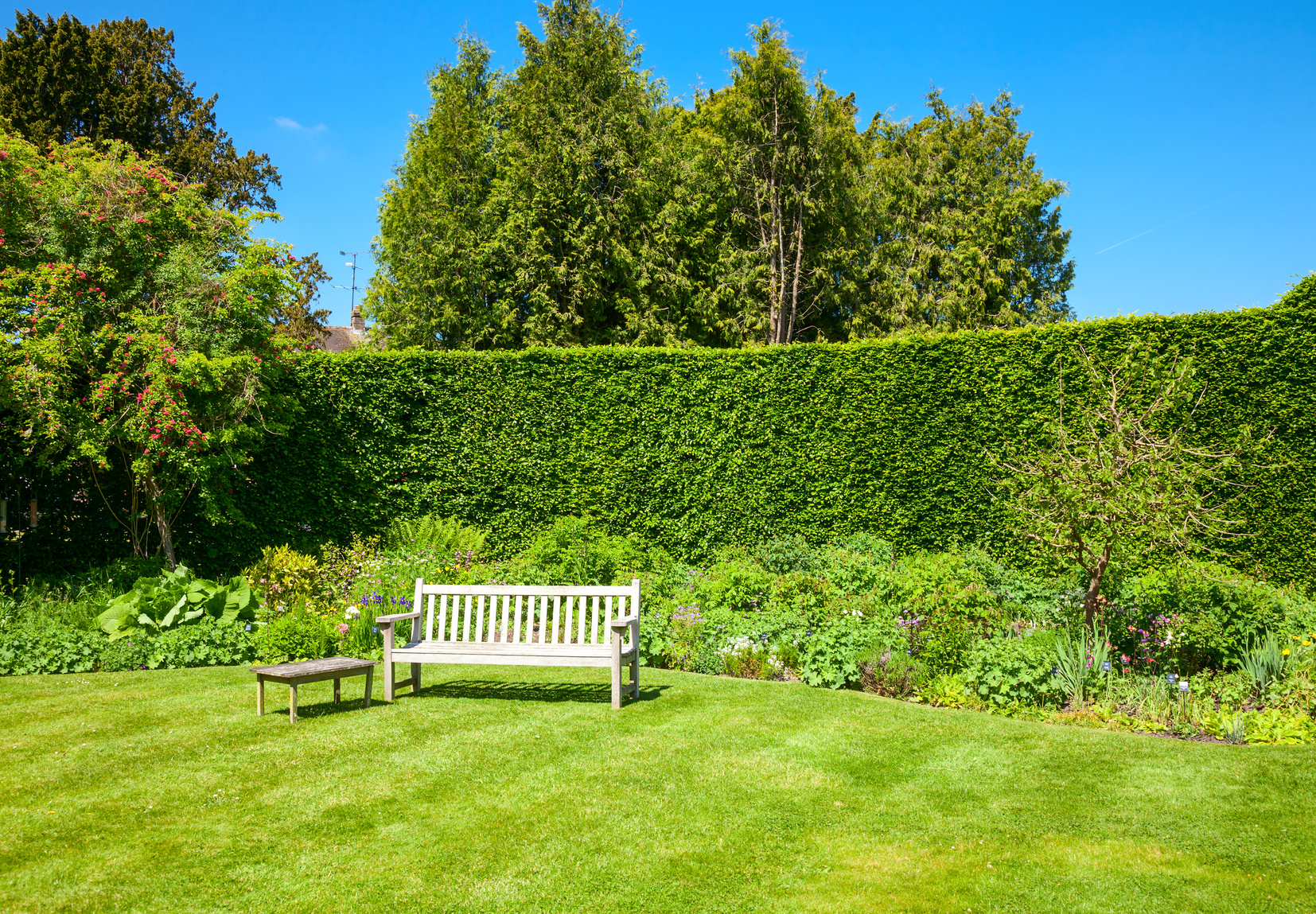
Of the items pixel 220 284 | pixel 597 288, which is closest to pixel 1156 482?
pixel 220 284

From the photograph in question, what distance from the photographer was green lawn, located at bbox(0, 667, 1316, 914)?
11.3ft

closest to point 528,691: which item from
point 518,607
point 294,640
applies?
point 518,607

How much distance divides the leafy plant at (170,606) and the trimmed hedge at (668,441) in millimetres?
2799

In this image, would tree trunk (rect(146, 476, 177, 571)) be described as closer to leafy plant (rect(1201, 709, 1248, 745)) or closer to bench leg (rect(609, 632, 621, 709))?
bench leg (rect(609, 632, 621, 709))

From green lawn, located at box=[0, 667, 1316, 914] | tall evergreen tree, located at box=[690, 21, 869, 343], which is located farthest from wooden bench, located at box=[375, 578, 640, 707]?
tall evergreen tree, located at box=[690, 21, 869, 343]

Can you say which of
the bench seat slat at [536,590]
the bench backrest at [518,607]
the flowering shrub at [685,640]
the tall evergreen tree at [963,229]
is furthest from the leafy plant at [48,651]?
the tall evergreen tree at [963,229]

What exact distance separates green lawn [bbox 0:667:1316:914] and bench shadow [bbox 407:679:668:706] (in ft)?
1.25

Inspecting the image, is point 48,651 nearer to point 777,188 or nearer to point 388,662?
point 388,662

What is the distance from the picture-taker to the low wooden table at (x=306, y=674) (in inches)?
233

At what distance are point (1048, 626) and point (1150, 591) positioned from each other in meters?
0.95

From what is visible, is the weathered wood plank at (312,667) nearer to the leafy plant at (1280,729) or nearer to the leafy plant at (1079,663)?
the leafy plant at (1079,663)

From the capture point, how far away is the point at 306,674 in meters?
6.02

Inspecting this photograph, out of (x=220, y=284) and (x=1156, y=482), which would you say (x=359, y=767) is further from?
(x=220, y=284)

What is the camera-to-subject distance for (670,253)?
61.4 feet
